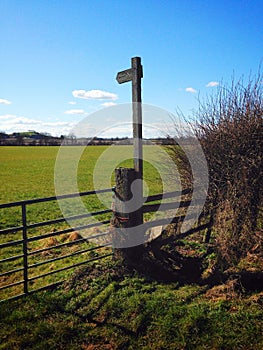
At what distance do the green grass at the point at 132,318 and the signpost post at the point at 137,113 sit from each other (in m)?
1.41

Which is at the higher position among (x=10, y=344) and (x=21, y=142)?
(x=21, y=142)

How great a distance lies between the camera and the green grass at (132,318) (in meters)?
3.34

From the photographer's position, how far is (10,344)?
333 cm

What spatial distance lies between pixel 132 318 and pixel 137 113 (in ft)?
10.2

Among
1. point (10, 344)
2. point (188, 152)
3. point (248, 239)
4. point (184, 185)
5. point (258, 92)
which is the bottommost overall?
point (10, 344)

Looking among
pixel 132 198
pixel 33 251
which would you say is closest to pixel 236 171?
pixel 132 198

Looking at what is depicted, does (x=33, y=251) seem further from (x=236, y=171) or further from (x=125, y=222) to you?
(x=236, y=171)

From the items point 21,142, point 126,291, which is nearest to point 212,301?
point 126,291

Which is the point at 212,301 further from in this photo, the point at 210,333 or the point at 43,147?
the point at 43,147

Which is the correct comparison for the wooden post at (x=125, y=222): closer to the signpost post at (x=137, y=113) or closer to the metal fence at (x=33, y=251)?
the signpost post at (x=137, y=113)

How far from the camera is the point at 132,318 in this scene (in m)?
3.77

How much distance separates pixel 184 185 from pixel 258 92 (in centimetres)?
212

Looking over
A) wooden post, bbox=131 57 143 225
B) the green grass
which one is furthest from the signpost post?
the green grass

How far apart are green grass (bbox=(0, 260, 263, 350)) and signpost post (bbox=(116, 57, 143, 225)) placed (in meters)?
1.41
